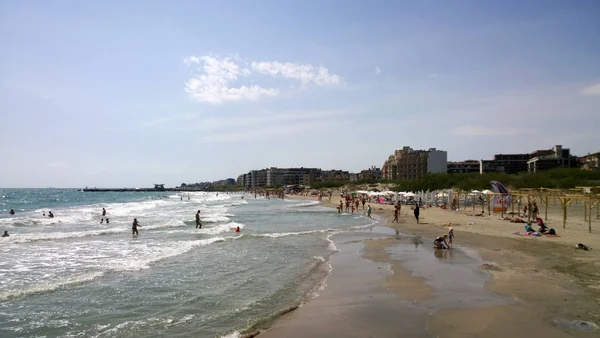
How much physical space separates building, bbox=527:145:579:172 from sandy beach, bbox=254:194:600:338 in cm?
8852

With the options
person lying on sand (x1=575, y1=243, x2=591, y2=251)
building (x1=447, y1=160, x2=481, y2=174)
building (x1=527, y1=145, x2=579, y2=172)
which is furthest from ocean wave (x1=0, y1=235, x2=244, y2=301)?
building (x1=447, y1=160, x2=481, y2=174)

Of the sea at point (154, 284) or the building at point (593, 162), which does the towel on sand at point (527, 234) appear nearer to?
the sea at point (154, 284)

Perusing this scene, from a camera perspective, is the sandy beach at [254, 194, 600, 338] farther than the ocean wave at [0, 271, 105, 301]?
No

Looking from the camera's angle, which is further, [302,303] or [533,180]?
[533,180]

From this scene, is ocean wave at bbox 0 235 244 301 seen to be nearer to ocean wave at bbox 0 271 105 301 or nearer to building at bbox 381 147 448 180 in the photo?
ocean wave at bbox 0 271 105 301

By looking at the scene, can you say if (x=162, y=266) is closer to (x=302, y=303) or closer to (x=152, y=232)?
(x=302, y=303)

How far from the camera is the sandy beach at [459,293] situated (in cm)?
763

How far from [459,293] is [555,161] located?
101531mm

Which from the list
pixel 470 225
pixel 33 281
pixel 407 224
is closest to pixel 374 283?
pixel 33 281

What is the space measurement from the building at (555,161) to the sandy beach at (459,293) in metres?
88.5

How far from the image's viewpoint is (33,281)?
12.4 meters

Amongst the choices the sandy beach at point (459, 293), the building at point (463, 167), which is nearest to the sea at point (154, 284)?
the sandy beach at point (459, 293)

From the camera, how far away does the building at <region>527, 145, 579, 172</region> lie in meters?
95.1

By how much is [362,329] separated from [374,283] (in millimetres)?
3868
